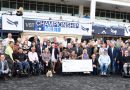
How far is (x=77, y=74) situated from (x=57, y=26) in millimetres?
8469

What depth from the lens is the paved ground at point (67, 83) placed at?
13.4m

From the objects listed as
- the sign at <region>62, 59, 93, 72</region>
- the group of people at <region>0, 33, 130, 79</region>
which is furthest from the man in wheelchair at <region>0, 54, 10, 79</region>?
the sign at <region>62, 59, 93, 72</region>

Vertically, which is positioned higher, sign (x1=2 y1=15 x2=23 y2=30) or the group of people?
sign (x1=2 y1=15 x2=23 y2=30)

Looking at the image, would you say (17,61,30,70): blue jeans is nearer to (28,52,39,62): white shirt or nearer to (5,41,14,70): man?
(5,41,14,70): man

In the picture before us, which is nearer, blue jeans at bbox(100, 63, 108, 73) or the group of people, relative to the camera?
the group of people

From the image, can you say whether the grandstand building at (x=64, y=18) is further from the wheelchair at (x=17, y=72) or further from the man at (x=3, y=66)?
the man at (x=3, y=66)

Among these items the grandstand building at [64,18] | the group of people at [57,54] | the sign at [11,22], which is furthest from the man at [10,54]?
the sign at [11,22]

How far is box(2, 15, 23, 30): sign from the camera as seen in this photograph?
2306 cm

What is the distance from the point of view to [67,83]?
570 inches

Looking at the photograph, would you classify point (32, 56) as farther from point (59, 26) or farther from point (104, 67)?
point (59, 26)

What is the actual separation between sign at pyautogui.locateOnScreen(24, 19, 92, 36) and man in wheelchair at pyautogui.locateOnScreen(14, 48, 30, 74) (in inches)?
351


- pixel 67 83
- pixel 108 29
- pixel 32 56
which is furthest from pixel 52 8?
pixel 67 83

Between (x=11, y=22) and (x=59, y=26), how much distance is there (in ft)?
12.4

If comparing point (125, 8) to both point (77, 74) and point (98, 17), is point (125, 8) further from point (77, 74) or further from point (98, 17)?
point (77, 74)
